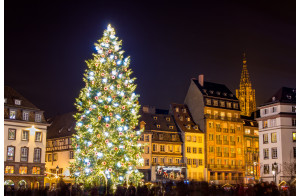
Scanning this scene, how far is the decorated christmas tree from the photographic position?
110 feet

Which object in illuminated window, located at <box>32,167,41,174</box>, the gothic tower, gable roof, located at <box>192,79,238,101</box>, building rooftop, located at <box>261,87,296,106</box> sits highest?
the gothic tower

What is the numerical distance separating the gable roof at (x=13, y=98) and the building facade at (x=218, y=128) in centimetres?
3268

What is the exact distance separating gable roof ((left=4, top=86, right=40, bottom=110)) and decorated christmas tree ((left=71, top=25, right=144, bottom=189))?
29547 mm

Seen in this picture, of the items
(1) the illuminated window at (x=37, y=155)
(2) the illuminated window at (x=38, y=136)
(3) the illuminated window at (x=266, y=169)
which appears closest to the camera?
(1) the illuminated window at (x=37, y=155)

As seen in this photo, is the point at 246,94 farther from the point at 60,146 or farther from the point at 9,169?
the point at 9,169

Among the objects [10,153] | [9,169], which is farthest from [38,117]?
[9,169]

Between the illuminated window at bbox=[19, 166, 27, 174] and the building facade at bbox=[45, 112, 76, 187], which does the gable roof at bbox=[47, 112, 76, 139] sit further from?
the illuminated window at bbox=[19, 166, 27, 174]

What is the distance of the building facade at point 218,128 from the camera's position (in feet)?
277

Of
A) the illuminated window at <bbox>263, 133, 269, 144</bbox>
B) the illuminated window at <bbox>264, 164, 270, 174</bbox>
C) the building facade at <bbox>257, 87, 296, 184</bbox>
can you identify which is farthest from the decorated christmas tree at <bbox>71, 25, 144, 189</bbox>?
the illuminated window at <bbox>263, 133, 269, 144</bbox>

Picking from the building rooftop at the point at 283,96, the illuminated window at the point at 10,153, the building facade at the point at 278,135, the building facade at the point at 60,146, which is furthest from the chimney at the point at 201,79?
the illuminated window at the point at 10,153

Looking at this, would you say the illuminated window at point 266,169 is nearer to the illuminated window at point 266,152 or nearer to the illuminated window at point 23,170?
the illuminated window at point 266,152

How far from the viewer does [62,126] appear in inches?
3135

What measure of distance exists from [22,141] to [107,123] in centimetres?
3186
